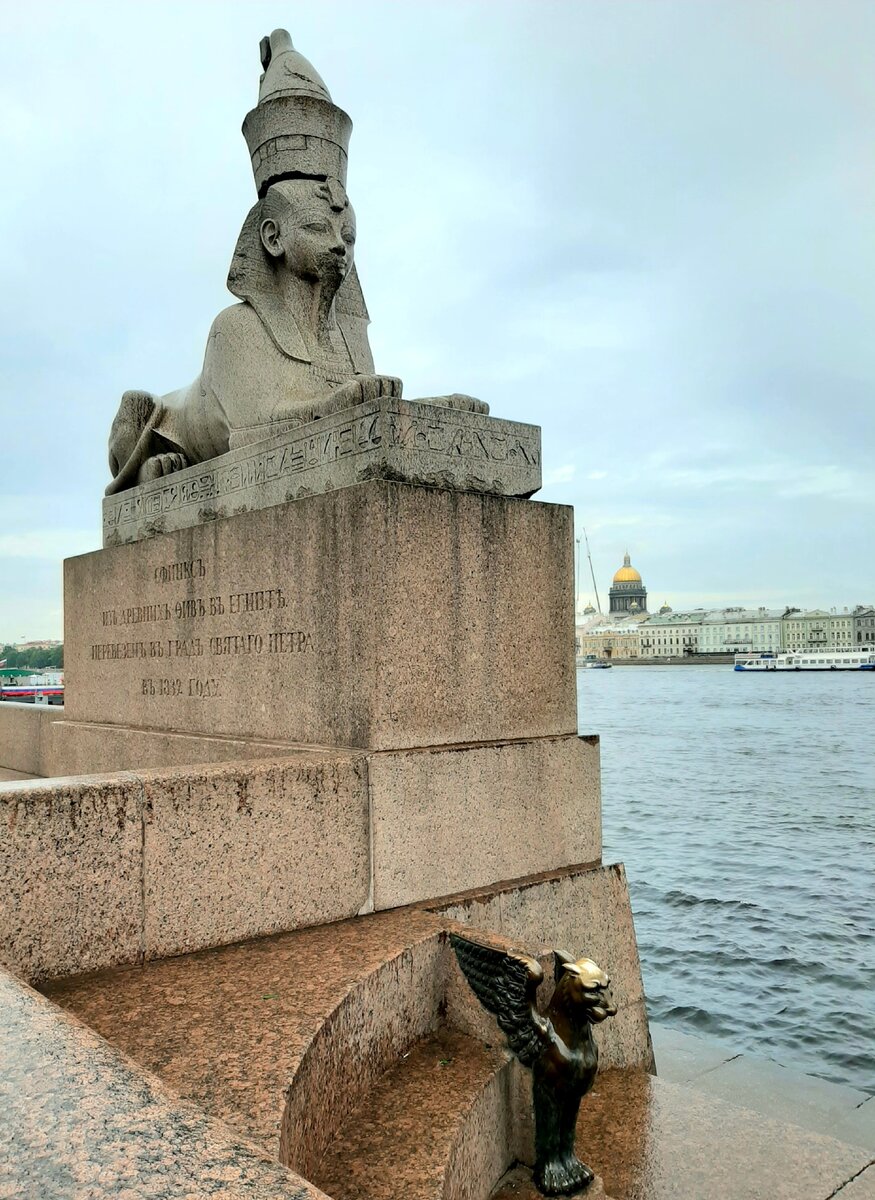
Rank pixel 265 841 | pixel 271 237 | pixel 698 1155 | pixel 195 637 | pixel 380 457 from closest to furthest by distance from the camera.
Answer: pixel 698 1155, pixel 265 841, pixel 380 457, pixel 195 637, pixel 271 237

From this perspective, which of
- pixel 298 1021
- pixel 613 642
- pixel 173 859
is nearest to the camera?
pixel 298 1021

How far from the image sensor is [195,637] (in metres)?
4.90

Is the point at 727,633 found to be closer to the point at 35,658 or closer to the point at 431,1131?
the point at 35,658

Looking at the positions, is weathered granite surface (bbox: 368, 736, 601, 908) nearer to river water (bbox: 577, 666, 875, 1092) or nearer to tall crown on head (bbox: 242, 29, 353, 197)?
river water (bbox: 577, 666, 875, 1092)

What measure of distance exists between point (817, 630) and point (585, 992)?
13216cm

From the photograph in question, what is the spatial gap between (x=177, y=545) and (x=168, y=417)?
1.14 meters

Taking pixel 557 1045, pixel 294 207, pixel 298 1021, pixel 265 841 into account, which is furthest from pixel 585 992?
pixel 294 207

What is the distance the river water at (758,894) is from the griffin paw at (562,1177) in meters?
3.37

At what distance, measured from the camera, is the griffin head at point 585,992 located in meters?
2.58

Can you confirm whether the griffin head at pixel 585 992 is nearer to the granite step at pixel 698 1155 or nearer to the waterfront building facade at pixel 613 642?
the granite step at pixel 698 1155

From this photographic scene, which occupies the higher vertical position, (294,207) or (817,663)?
(294,207)

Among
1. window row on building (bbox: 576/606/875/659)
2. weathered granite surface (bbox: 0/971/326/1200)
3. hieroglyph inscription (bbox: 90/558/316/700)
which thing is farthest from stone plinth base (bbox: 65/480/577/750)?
window row on building (bbox: 576/606/875/659)

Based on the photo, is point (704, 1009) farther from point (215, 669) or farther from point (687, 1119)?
point (215, 669)

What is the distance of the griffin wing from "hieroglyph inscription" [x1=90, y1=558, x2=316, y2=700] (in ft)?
5.40
